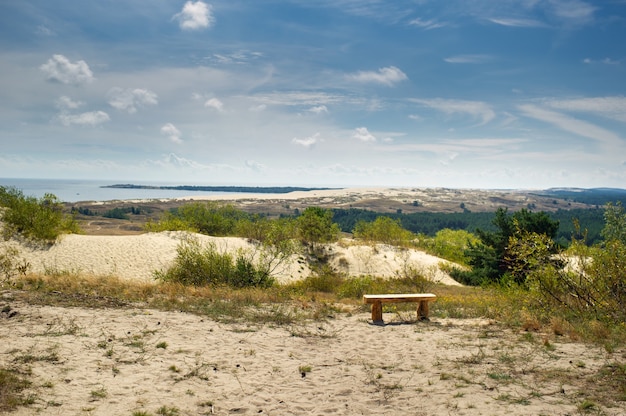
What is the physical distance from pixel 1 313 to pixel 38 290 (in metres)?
3.04

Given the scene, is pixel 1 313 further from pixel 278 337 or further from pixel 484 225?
pixel 484 225

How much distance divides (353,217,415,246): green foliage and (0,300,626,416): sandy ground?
100 ft

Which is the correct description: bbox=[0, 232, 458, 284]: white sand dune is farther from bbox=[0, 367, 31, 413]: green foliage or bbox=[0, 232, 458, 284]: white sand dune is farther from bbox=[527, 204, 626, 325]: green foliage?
bbox=[0, 367, 31, 413]: green foliage

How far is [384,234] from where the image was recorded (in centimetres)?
4178

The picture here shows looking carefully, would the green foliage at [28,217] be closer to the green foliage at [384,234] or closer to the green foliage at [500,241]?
the green foliage at [384,234]

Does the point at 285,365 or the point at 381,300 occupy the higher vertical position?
the point at 381,300

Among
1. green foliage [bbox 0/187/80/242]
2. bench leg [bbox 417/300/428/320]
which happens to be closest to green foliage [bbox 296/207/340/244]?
green foliage [bbox 0/187/80/242]

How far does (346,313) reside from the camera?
13016 mm

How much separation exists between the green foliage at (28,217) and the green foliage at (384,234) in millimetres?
27515

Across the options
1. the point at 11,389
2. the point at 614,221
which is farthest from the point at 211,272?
the point at 614,221

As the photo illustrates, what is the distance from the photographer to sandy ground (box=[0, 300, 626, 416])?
617cm

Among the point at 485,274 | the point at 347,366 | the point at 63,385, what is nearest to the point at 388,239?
the point at 485,274

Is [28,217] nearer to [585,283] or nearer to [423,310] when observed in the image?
[423,310]

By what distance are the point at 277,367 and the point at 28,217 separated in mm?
27398
